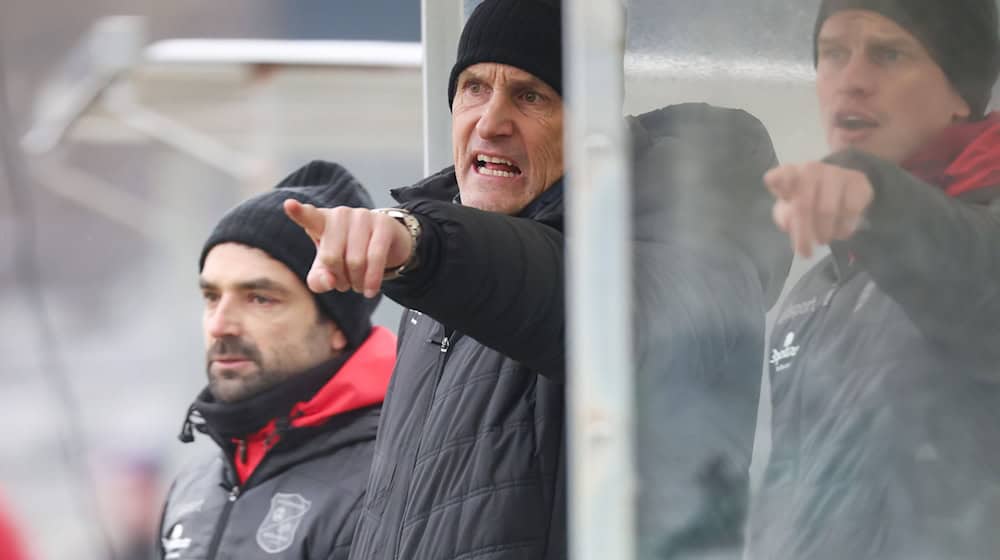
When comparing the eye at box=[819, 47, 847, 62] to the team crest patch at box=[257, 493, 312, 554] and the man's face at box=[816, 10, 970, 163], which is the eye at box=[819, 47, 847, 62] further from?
the team crest patch at box=[257, 493, 312, 554]

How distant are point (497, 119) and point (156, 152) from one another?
6197 millimetres

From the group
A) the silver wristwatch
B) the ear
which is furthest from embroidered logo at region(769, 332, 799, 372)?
the ear

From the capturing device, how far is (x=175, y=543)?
2611 millimetres

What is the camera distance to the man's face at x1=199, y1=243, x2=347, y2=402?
106 inches

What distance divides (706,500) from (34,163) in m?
8.07

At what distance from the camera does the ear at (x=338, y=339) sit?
2760 millimetres

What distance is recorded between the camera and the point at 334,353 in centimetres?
276

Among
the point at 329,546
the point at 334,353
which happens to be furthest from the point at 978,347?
the point at 334,353

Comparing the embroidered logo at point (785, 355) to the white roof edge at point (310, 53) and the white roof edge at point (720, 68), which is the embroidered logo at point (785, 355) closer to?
the white roof edge at point (720, 68)

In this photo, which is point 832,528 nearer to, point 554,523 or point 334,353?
point 554,523

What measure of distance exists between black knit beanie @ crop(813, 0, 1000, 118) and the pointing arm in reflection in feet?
0.46

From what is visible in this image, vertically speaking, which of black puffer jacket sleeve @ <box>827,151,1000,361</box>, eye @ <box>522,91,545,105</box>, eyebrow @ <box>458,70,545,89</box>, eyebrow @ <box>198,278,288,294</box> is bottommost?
eyebrow @ <box>198,278,288,294</box>

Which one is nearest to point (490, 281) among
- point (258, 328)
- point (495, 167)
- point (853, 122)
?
point (853, 122)

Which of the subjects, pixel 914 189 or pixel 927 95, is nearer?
pixel 914 189
